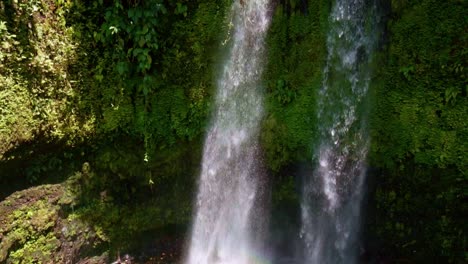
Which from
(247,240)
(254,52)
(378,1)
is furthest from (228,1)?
(247,240)

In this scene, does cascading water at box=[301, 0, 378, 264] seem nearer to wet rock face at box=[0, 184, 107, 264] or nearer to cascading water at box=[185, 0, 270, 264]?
cascading water at box=[185, 0, 270, 264]

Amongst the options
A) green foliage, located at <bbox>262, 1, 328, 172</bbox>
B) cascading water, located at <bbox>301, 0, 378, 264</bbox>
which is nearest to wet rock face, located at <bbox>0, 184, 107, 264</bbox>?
green foliage, located at <bbox>262, 1, 328, 172</bbox>

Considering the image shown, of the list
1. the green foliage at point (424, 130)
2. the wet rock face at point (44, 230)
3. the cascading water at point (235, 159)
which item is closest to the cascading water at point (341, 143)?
the green foliage at point (424, 130)

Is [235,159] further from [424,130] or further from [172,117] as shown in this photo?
[424,130]

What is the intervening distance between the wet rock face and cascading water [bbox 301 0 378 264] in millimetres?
4040

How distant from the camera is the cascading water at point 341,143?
20.4 feet

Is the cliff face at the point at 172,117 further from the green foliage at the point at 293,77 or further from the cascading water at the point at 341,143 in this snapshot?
the cascading water at the point at 341,143

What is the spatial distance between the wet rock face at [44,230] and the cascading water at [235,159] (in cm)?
198

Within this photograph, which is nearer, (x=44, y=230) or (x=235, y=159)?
(x=44, y=230)

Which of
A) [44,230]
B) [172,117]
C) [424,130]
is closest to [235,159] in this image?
[172,117]

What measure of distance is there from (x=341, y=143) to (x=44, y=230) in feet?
16.9

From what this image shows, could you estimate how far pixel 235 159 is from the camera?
710 centimetres

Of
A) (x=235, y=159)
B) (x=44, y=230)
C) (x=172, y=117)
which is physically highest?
(x=172, y=117)

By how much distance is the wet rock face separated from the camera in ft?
18.9
